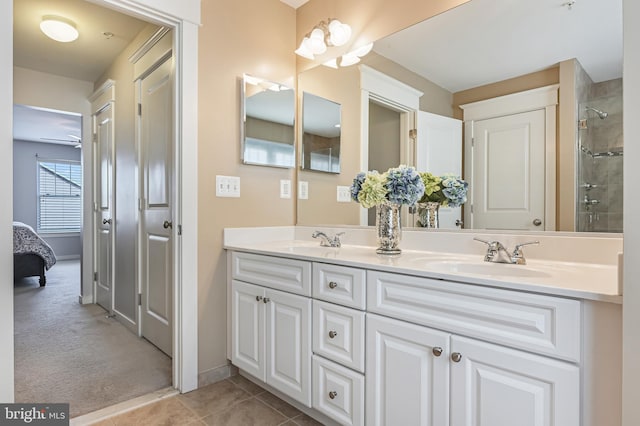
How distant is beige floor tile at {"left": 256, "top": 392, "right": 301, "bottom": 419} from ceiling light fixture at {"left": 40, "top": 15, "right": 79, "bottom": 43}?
2811 millimetres

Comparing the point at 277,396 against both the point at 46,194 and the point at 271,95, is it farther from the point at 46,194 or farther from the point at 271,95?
the point at 46,194

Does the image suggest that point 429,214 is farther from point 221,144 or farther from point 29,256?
point 29,256

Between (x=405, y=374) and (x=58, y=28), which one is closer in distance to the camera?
(x=405, y=374)

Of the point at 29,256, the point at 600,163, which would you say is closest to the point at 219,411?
the point at 600,163

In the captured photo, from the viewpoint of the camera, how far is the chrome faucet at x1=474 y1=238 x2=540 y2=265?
1.36m

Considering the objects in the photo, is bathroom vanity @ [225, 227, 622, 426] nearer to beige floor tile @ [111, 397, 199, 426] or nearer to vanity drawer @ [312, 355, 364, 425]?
vanity drawer @ [312, 355, 364, 425]

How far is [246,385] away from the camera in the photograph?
1.97 metres

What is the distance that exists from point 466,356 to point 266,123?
1714 millimetres

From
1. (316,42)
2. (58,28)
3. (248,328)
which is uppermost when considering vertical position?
(58,28)

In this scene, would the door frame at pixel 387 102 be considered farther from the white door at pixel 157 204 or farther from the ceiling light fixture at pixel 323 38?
the white door at pixel 157 204

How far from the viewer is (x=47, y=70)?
3545 millimetres

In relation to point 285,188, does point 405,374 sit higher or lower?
lower

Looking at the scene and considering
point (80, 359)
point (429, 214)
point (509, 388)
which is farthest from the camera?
point (80, 359)

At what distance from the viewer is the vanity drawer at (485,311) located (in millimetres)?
898
